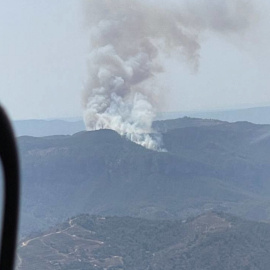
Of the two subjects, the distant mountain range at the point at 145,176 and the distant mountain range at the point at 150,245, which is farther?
the distant mountain range at the point at 145,176

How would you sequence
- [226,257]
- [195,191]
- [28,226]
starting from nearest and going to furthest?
[226,257] < [28,226] < [195,191]

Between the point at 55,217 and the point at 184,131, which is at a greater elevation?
the point at 184,131

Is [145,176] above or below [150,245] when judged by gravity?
above

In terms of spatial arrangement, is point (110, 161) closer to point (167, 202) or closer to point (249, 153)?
point (167, 202)

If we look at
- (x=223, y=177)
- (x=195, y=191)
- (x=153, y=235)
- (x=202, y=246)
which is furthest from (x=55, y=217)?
(x=202, y=246)

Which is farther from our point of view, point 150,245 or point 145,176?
point 145,176
